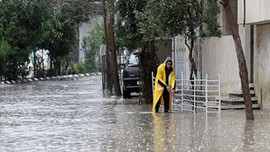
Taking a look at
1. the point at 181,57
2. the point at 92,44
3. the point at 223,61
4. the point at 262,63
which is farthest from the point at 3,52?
the point at 262,63

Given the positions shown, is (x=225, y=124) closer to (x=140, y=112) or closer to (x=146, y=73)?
(x=140, y=112)

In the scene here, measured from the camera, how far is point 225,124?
18.2m

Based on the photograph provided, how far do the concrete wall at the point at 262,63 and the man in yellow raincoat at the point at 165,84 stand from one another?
2.94 m

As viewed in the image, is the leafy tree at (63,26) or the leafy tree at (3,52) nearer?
the leafy tree at (63,26)

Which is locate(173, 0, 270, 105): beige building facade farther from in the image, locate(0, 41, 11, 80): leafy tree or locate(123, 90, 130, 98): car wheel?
Answer: locate(0, 41, 11, 80): leafy tree

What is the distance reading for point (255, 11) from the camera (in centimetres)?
2286

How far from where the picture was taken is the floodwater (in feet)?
45.8

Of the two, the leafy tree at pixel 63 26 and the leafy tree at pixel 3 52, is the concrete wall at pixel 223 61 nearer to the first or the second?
the leafy tree at pixel 63 26

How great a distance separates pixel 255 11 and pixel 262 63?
2017mm

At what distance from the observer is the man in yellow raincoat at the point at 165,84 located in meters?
22.5

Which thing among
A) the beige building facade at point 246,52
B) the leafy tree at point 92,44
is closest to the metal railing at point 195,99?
the beige building facade at point 246,52

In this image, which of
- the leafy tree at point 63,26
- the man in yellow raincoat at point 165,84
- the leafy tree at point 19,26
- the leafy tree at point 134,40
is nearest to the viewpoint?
the man in yellow raincoat at point 165,84

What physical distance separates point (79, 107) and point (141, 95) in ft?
11.0

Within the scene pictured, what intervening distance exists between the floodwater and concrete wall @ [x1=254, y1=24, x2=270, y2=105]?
3.19ft
